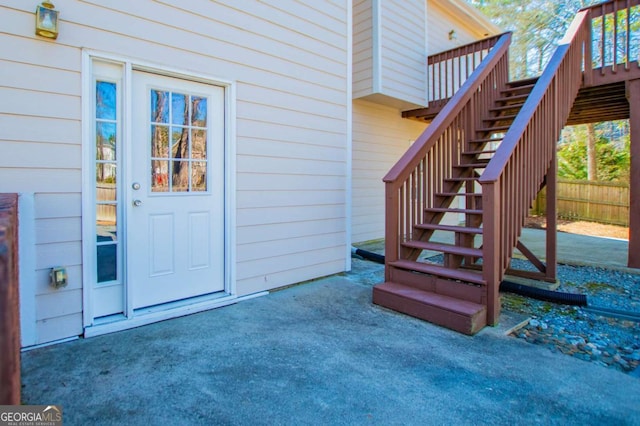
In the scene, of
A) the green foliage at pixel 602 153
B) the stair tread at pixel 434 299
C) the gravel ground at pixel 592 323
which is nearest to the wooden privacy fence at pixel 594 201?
the green foliage at pixel 602 153

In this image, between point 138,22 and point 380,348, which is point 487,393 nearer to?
point 380,348

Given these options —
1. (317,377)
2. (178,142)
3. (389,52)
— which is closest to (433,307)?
(317,377)

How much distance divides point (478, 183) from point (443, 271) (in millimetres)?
1137

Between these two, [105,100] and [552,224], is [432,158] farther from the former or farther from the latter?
[105,100]

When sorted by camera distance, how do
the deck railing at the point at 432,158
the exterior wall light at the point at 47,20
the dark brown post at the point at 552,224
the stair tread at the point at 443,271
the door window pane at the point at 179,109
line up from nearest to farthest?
1. the exterior wall light at the point at 47,20
2. the stair tread at the point at 443,271
3. the door window pane at the point at 179,109
4. the deck railing at the point at 432,158
5. the dark brown post at the point at 552,224

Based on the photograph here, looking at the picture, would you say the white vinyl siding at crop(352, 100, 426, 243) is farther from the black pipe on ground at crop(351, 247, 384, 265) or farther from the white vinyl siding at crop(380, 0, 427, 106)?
the black pipe on ground at crop(351, 247, 384, 265)

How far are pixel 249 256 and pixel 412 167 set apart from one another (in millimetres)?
1744

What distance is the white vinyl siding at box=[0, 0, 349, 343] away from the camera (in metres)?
2.40

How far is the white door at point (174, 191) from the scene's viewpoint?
114 inches

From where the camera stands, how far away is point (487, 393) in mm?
1998

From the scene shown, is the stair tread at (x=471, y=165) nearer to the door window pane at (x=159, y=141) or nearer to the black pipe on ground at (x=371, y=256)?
the black pipe on ground at (x=371, y=256)

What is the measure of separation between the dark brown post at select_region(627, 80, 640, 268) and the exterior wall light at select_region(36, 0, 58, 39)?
611cm

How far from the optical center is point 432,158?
3.86 metres

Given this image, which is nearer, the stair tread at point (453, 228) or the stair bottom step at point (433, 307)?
the stair bottom step at point (433, 307)
